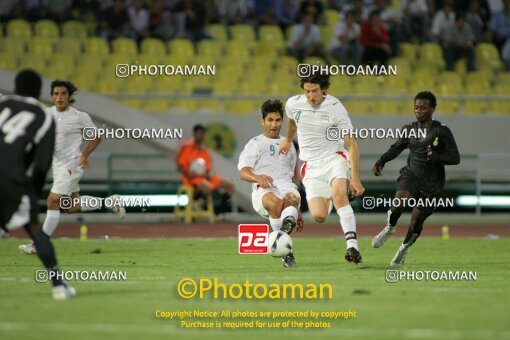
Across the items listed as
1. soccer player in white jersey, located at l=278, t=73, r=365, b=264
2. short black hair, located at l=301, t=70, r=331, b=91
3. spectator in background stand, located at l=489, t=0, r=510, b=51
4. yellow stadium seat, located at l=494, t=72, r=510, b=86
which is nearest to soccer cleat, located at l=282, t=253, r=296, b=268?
soccer player in white jersey, located at l=278, t=73, r=365, b=264

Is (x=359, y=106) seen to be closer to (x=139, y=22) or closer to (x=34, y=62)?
(x=139, y=22)

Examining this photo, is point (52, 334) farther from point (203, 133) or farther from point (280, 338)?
point (203, 133)

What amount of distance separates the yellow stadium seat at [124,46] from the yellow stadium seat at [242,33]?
256cm

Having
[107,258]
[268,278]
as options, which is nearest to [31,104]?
[268,278]

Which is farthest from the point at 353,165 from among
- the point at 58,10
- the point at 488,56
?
the point at 488,56

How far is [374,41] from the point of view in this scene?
25656mm

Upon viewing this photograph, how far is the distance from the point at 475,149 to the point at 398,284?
45.0 ft

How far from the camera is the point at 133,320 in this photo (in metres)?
8.99

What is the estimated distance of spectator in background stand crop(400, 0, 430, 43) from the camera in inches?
1090

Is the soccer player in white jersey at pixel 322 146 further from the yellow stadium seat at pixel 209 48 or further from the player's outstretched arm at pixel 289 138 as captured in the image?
the yellow stadium seat at pixel 209 48

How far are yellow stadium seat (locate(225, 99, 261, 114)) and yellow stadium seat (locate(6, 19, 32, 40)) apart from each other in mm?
4711

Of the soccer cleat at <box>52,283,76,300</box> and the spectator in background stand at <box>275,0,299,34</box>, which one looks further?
the spectator in background stand at <box>275,0,299,34</box>

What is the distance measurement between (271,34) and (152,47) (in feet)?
9.82

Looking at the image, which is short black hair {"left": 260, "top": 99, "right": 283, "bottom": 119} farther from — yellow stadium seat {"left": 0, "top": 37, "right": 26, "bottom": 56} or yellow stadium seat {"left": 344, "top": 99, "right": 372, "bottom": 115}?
yellow stadium seat {"left": 0, "top": 37, "right": 26, "bottom": 56}
